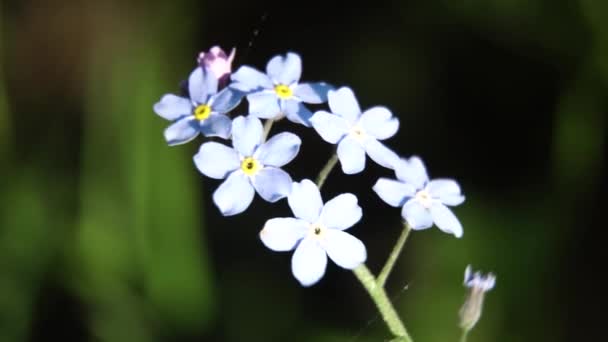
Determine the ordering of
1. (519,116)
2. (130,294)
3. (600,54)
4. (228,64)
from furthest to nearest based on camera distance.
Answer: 1. (519,116)
2. (600,54)
3. (130,294)
4. (228,64)

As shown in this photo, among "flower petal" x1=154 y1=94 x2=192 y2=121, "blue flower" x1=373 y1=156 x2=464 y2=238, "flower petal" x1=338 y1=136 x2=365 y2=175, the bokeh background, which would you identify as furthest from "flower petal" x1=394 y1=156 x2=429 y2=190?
the bokeh background

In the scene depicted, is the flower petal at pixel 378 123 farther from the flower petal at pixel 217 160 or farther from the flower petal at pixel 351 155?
the flower petal at pixel 217 160

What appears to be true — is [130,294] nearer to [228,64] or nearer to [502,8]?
[228,64]

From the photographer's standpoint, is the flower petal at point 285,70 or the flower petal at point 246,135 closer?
the flower petal at point 246,135

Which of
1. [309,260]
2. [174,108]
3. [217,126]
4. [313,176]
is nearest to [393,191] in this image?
[309,260]

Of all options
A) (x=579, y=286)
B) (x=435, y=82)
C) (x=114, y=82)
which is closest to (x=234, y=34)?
(x=114, y=82)

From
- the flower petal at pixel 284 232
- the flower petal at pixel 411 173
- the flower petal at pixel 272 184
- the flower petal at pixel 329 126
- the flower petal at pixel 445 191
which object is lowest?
the flower petal at pixel 284 232

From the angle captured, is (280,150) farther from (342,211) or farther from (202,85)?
(202,85)

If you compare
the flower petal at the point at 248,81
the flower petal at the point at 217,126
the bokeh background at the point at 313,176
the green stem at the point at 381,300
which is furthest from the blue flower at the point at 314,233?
the bokeh background at the point at 313,176
